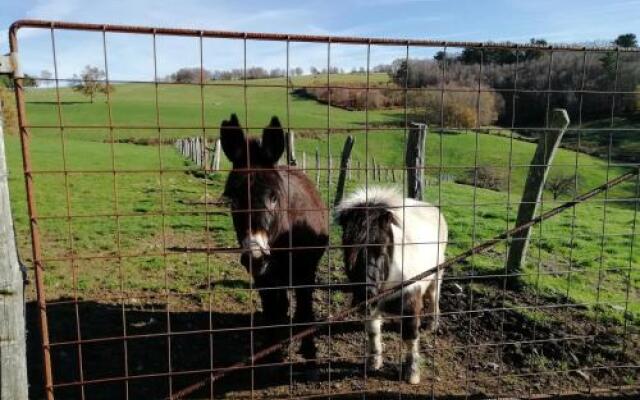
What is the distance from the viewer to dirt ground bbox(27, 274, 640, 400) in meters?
4.47

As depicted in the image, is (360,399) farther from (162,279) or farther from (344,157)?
(344,157)

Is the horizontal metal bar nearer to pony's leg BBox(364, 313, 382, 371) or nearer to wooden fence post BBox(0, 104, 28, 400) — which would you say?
wooden fence post BBox(0, 104, 28, 400)

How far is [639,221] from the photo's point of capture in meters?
12.3

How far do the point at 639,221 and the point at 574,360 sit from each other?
900 cm

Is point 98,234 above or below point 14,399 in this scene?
below

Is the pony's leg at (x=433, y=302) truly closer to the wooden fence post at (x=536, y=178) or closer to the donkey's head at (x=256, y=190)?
the wooden fence post at (x=536, y=178)

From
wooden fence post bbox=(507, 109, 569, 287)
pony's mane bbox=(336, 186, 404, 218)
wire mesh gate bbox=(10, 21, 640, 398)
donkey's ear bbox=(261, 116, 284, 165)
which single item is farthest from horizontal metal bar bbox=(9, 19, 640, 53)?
wooden fence post bbox=(507, 109, 569, 287)

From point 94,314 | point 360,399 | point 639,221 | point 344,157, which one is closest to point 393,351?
point 360,399

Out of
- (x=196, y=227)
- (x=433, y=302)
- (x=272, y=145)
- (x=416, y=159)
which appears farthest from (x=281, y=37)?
(x=196, y=227)

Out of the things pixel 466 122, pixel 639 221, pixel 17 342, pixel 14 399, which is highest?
pixel 466 122

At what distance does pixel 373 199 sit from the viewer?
5.00 meters

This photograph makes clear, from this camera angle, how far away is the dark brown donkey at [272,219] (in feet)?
12.5

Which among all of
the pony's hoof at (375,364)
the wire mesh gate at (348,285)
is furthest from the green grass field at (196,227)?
the pony's hoof at (375,364)

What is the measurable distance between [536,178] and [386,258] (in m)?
3.34
